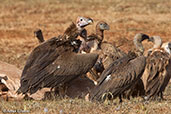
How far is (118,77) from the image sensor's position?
278 inches

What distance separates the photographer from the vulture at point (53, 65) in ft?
23.0

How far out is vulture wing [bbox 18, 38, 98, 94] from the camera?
7020 mm

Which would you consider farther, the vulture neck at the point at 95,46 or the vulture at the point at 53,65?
the vulture neck at the point at 95,46

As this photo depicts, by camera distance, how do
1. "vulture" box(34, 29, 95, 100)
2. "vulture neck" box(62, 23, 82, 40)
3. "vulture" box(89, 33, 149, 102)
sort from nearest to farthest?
"vulture" box(89, 33, 149, 102), "vulture" box(34, 29, 95, 100), "vulture neck" box(62, 23, 82, 40)

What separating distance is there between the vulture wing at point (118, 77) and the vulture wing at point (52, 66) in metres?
0.40

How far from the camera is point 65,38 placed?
7645 mm

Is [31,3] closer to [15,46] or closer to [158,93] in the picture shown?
[15,46]

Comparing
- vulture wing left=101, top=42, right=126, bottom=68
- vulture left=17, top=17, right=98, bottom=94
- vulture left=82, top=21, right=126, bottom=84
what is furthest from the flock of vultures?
vulture wing left=101, top=42, right=126, bottom=68

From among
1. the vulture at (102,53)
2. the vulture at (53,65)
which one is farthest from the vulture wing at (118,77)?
the vulture at (102,53)

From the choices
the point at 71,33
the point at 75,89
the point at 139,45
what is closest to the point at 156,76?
the point at 139,45

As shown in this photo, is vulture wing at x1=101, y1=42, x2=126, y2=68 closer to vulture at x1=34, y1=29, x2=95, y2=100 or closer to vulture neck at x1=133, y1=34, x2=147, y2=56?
vulture neck at x1=133, y1=34, x2=147, y2=56

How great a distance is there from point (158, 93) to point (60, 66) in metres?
1.83

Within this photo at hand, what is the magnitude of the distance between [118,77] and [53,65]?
1.06 meters

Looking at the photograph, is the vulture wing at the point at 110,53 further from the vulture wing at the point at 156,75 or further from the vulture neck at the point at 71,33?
the vulture neck at the point at 71,33
